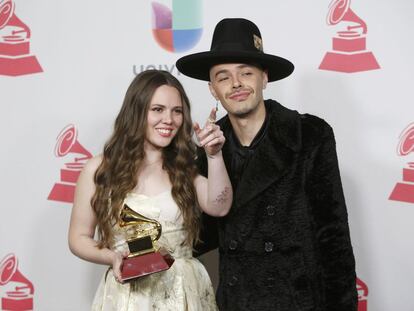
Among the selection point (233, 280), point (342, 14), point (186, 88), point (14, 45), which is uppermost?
point (342, 14)

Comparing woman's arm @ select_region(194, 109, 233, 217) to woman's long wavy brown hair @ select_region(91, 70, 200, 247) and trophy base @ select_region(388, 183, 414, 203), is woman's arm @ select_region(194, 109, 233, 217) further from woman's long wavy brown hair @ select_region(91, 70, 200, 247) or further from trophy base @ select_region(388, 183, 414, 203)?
trophy base @ select_region(388, 183, 414, 203)

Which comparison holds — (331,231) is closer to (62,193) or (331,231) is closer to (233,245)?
(233,245)

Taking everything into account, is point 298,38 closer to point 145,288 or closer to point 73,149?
point 73,149

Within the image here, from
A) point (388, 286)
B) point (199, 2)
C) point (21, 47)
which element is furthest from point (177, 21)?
point (388, 286)

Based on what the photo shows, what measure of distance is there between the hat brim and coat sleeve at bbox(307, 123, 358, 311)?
→ 0.35 metres

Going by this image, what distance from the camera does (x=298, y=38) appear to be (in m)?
2.48

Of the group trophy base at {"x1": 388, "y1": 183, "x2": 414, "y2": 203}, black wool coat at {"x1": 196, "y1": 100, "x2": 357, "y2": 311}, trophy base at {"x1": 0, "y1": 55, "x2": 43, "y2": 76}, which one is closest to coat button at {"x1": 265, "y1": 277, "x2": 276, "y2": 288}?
black wool coat at {"x1": 196, "y1": 100, "x2": 357, "y2": 311}

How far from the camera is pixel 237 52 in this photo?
171 centimetres

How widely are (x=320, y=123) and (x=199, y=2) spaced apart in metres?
1.12

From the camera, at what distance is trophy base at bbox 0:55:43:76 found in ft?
8.66

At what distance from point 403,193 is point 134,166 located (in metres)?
1.39

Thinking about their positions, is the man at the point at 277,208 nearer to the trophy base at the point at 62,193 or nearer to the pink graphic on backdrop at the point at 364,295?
the pink graphic on backdrop at the point at 364,295

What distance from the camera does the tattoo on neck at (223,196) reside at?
169 centimetres

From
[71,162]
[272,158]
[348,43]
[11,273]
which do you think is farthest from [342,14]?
[11,273]
